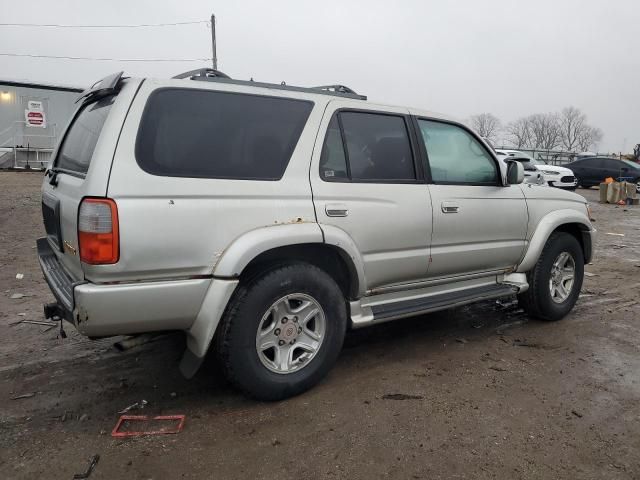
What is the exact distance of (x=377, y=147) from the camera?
11.7ft

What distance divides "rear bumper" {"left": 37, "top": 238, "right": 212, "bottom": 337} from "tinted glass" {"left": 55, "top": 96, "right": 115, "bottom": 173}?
0.73 m

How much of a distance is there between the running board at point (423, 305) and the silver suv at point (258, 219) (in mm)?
14

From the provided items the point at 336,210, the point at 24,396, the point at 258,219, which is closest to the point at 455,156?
the point at 336,210

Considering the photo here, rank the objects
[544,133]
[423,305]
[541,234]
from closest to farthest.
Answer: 1. [423,305]
2. [541,234]
3. [544,133]

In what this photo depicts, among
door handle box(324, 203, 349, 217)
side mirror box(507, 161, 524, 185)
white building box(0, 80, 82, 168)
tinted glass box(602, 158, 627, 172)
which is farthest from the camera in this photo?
tinted glass box(602, 158, 627, 172)

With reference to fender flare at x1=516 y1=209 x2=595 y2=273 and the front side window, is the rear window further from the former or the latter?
fender flare at x1=516 y1=209 x2=595 y2=273

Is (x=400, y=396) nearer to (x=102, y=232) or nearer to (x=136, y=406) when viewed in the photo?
(x=136, y=406)

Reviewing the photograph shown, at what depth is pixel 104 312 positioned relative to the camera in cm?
252

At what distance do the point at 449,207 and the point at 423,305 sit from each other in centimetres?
75

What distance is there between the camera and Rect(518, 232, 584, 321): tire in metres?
4.57

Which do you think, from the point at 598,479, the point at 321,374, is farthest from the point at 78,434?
the point at 598,479

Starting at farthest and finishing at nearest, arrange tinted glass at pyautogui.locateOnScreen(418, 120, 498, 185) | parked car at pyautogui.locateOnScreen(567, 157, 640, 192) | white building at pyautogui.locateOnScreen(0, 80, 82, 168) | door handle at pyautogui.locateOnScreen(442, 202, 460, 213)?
parked car at pyautogui.locateOnScreen(567, 157, 640, 192) < white building at pyautogui.locateOnScreen(0, 80, 82, 168) < tinted glass at pyautogui.locateOnScreen(418, 120, 498, 185) < door handle at pyautogui.locateOnScreen(442, 202, 460, 213)

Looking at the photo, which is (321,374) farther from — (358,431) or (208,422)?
(208,422)

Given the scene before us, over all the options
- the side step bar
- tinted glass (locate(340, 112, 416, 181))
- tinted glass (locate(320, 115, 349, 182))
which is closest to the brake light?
tinted glass (locate(320, 115, 349, 182))
